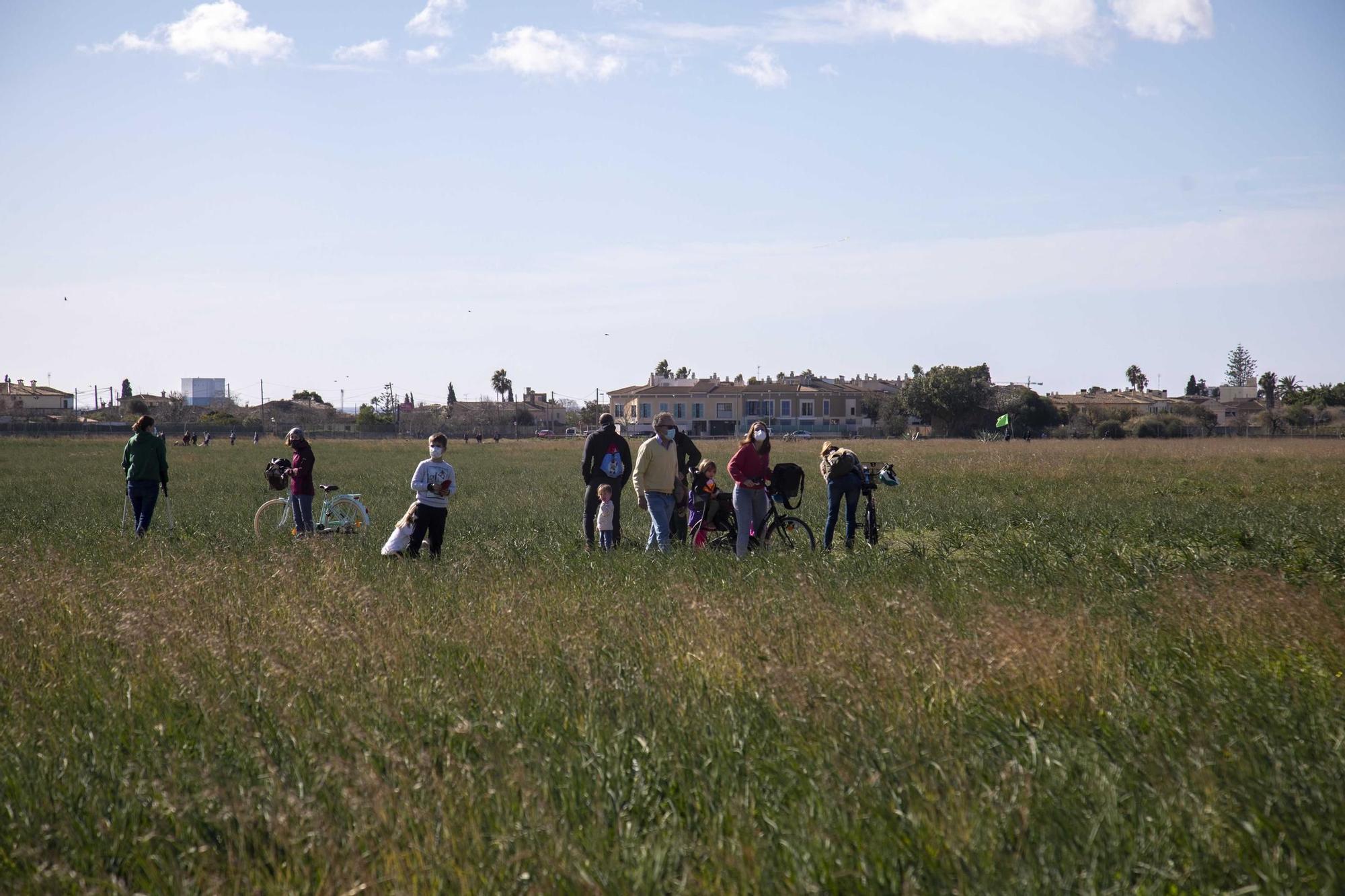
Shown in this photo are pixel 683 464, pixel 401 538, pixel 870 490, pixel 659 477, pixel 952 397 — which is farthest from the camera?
pixel 952 397

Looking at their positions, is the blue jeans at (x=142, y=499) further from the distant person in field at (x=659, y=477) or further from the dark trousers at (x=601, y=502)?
the distant person in field at (x=659, y=477)

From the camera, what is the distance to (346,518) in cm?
1675

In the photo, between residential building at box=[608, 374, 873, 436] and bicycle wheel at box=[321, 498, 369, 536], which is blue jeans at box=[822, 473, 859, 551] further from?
residential building at box=[608, 374, 873, 436]

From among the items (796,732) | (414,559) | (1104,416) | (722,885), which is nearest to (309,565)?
(414,559)

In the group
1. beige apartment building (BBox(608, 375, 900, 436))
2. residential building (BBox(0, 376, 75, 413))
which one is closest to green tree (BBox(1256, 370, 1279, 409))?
beige apartment building (BBox(608, 375, 900, 436))

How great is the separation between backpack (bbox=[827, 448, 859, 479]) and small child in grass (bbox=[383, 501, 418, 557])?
5230mm

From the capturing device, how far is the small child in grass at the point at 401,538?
12.9m

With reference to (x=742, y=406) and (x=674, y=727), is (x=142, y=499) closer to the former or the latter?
(x=674, y=727)

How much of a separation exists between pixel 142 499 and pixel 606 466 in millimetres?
7471

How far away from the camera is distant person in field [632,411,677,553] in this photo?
13352mm

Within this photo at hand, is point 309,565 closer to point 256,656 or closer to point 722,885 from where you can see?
point 256,656

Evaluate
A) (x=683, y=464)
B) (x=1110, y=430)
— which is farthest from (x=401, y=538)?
(x=1110, y=430)

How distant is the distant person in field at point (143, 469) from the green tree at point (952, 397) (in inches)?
4120

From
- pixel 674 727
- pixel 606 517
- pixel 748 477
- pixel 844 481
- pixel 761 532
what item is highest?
pixel 748 477
